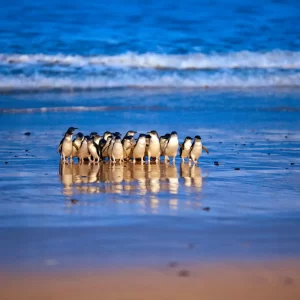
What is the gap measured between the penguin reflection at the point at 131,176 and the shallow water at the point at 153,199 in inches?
0.5

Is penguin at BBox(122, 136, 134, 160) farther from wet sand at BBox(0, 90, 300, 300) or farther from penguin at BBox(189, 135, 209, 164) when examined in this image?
penguin at BBox(189, 135, 209, 164)

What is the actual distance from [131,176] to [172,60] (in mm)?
19966

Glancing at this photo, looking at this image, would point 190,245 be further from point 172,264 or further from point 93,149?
point 93,149

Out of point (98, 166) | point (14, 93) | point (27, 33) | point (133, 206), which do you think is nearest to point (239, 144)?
point (98, 166)

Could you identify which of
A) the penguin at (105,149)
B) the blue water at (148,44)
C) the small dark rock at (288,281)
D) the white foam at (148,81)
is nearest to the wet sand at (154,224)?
the small dark rock at (288,281)

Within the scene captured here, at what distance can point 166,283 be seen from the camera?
201 inches

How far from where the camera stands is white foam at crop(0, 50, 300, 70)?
2878cm

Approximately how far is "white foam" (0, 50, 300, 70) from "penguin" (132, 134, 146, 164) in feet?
57.6

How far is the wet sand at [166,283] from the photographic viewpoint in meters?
4.90

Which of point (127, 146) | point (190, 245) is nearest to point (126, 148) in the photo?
point (127, 146)

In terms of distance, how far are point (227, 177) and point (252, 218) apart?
2.67 m

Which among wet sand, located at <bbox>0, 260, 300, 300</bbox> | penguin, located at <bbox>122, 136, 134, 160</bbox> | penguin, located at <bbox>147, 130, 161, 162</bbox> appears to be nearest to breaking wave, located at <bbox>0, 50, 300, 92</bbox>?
penguin, located at <bbox>122, 136, 134, 160</bbox>

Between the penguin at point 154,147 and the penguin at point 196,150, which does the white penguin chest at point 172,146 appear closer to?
the penguin at point 154,147

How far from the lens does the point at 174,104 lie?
20312mm
